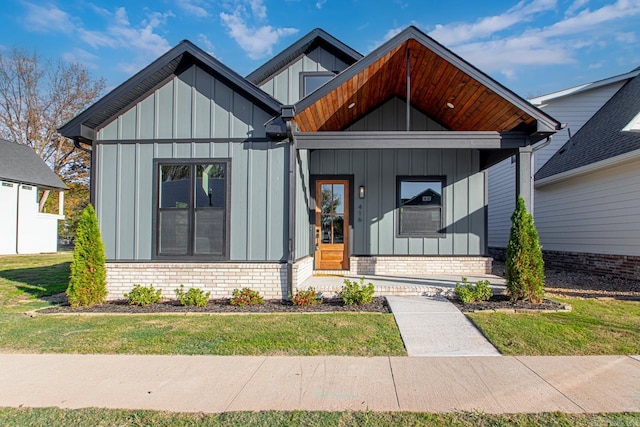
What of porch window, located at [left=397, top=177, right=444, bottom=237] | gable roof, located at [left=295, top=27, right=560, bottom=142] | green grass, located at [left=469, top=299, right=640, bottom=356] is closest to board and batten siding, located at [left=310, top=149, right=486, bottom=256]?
porch window, located at [left=397, top=177, right=444, bottom=237]

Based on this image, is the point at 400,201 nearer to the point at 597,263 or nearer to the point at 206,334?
the point at 597,263

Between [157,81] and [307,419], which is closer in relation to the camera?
[307,419]

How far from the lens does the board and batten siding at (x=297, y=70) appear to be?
10.2 meters

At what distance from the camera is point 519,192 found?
22.2 feet

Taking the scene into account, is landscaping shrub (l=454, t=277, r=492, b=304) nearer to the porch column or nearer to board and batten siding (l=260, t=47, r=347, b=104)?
the porch column

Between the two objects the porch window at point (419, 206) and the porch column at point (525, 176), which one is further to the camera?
the porch window at point (419, 206)

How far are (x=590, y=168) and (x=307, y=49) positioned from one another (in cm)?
781

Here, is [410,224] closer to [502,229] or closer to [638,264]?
[638,264]

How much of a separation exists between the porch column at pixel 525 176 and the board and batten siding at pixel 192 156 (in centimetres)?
428

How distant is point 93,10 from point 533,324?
50.7 ft

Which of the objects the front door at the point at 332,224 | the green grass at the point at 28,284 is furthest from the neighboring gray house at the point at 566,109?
the green grass at the point at 28,284

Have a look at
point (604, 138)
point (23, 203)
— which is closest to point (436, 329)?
point (604, 138)

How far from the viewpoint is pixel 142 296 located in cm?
658

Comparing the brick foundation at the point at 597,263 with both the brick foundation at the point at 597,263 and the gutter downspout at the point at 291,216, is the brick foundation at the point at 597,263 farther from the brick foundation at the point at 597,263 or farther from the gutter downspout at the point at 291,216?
the gutter downspout at the point at 291,216
